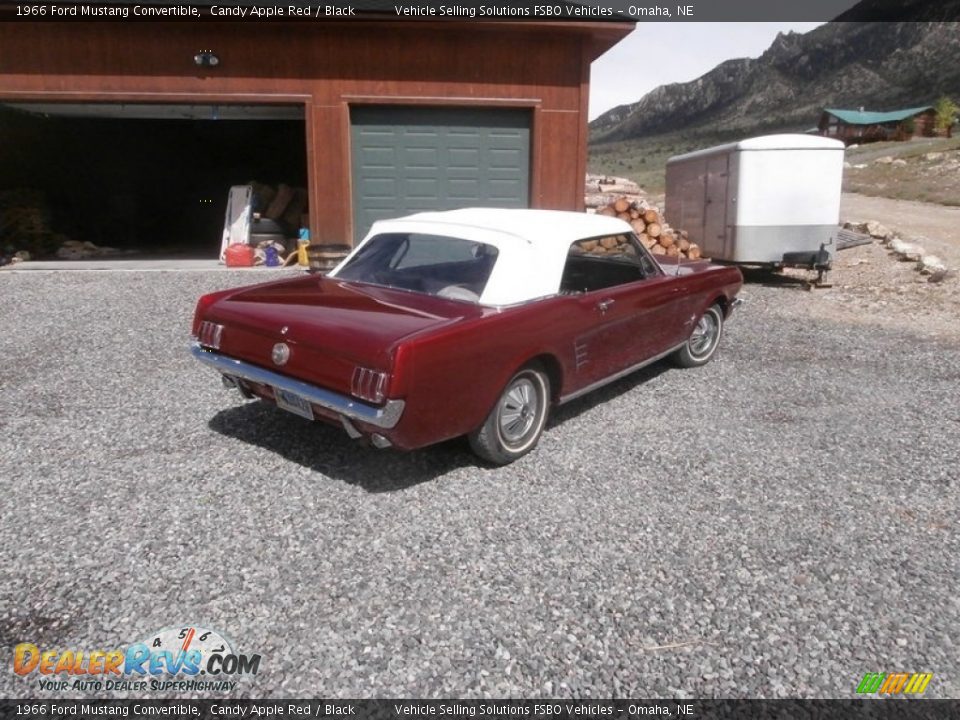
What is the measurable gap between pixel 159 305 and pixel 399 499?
20.4 feet

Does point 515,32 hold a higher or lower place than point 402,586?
higher

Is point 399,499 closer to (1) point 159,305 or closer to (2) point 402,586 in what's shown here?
(2) point 402,586

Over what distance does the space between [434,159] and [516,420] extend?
805cm

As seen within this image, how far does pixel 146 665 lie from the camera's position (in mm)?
2516

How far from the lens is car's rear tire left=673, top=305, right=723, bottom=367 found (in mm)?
6250

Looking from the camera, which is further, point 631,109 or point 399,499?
point 631,109

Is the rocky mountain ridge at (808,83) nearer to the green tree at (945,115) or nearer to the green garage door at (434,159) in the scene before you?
the green tree at (945,115)

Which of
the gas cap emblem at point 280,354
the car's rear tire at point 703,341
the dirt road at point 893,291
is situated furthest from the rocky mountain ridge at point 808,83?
the gas cap emblem at point 280,354

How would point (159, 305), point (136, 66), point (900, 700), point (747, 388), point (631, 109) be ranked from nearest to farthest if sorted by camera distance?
point (900, 700) < point (747, 388) < point (159, 305) < point (136, 66) < point (631, 109)

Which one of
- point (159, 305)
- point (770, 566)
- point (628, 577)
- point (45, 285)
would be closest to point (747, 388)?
point (770, 566)

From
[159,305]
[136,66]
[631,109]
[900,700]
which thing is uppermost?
[631,109]

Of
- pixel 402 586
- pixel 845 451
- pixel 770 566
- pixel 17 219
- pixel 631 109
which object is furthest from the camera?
pixel 631 109

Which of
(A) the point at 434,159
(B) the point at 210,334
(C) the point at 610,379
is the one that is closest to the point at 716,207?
(A) the point at 434,159

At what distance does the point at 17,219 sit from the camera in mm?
13703
